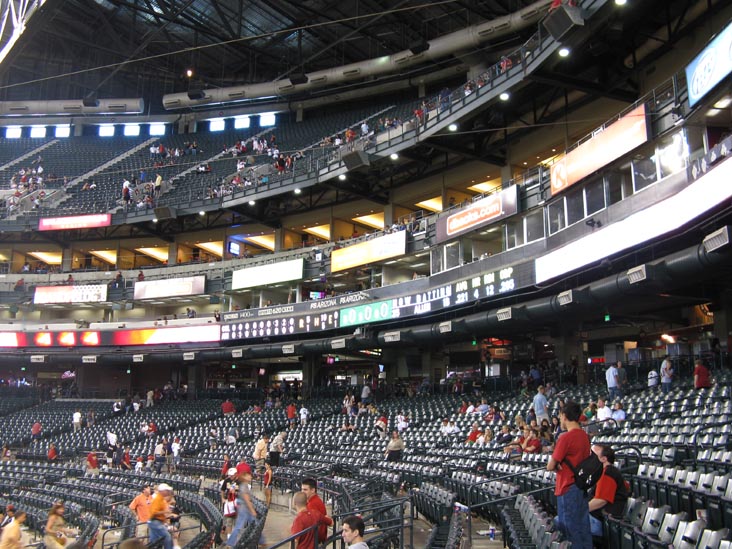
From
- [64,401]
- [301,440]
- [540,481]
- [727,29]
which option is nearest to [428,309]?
[301,440]

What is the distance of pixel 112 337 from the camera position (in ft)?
137

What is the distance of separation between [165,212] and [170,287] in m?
4.62

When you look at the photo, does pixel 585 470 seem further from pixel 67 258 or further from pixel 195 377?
pixel 67 258

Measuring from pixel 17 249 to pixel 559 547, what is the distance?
51017 mm

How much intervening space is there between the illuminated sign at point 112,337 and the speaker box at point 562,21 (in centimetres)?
2457

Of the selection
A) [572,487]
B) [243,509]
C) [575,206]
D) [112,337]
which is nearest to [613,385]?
[575,206]

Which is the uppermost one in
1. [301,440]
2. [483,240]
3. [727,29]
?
[727,29]

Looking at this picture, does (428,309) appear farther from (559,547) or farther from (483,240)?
(559,547)

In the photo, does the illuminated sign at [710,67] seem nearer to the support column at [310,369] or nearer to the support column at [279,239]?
the support column at [310,369]

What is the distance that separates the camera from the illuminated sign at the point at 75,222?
141 ft

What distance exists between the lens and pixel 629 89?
2569cm

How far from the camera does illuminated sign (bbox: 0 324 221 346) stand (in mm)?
39312

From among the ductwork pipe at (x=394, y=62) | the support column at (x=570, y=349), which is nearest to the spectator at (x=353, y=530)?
the support column at (x=570, y=349)

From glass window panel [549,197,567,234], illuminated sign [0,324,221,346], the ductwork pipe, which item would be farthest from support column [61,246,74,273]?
glass window panel [549,197,567,234]
